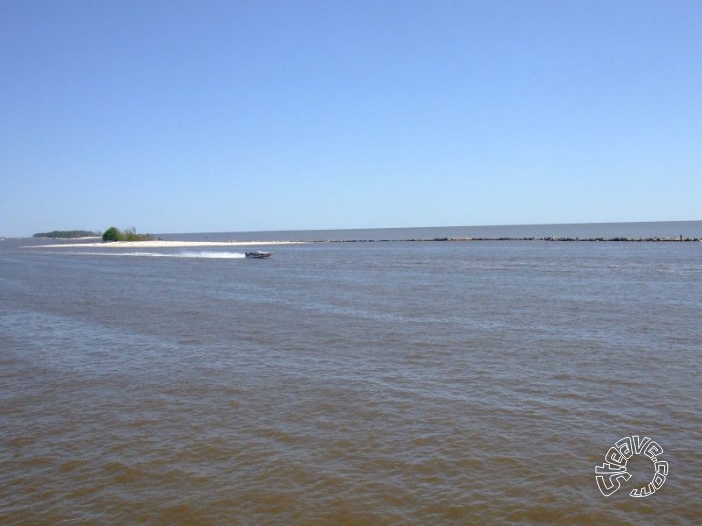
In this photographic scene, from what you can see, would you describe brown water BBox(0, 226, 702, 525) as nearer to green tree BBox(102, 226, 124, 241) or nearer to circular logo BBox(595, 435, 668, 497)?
circular logo BBox(595, 435, 668, 497)

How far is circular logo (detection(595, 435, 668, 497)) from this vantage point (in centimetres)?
847

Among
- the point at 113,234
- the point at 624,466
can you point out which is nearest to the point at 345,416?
the point at 624,466

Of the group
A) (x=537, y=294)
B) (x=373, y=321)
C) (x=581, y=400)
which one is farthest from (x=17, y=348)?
(x=537, y=294)

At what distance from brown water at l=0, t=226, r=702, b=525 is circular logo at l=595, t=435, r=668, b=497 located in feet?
0.52

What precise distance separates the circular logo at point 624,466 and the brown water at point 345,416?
0.52 feet

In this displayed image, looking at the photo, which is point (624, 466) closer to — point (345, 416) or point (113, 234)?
point (345, 416)

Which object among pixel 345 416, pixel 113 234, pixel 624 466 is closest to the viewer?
pixel 624 466

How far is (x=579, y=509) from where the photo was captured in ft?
25.7

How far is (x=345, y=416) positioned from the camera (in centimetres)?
1153

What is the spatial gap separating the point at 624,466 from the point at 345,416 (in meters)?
5.50

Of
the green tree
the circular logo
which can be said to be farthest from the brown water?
the green tree

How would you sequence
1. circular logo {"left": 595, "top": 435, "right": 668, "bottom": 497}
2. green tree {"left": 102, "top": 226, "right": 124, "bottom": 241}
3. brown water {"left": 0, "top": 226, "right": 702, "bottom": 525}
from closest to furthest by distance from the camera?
brown water {"left": 0, "top": 226, "right": 702, "bottom": 525} < circular logo {"left": 595, "top": 435, "right": 668, "bottom": 497} < green tree {"left": 102, "top": 226, "right": 124, "bottom": 241}

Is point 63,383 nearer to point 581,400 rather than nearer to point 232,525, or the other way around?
point 232,525

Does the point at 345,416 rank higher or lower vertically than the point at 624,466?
higher
